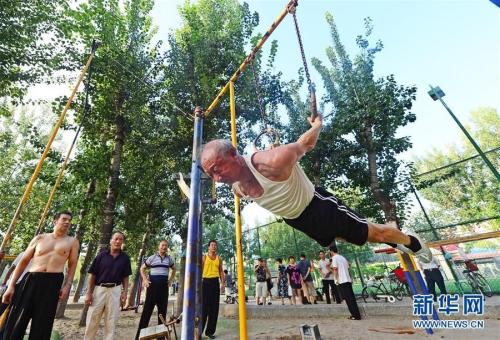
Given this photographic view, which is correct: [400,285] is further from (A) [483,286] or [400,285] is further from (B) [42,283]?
(B) [42,283]

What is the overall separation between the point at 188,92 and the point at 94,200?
19.1 feet

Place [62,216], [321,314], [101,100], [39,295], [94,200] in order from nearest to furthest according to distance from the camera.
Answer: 1. [39,295]
2. [62,216]
3. [321,314]
4. [94,200]
5. [101,100]

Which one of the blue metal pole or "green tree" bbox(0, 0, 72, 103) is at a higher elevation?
"green tree" bbox(0, 0, 72, 103)

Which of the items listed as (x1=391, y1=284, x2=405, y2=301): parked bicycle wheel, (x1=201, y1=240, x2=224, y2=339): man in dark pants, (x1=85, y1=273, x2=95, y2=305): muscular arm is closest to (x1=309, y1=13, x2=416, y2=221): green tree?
(x1=391, y1=284, x2=405, y2=301): parked bicycle wheel

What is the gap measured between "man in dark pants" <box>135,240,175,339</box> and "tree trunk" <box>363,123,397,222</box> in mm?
8490

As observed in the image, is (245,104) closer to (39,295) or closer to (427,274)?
(427,274)

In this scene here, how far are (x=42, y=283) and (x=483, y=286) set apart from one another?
12.9 meters

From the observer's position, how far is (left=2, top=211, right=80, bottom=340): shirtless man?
155 inches

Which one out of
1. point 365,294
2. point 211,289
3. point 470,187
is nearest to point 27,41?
point 211,289

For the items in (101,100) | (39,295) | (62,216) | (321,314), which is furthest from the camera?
(101,100)

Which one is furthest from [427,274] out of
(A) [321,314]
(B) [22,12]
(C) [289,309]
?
(B) [22,12]

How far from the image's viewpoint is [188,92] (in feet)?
40.7

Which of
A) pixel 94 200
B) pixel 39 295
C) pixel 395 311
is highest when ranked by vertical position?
pixel 94 200

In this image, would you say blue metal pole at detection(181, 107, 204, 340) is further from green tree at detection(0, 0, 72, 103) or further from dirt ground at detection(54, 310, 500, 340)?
green tree at detection(0, 0, 72, 103)
